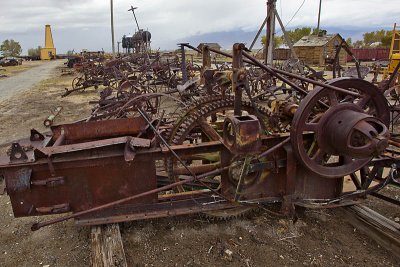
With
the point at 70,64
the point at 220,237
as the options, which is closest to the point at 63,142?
the point at 220,237

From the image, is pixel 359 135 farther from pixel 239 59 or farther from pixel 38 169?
pixel 38 169

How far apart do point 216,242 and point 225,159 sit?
2.62 feet

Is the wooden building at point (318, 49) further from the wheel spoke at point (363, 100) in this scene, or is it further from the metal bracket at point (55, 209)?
the metal bracket at point (55, 209)

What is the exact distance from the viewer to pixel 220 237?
10.1 feet

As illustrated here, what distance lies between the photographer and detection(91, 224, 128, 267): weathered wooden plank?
2.54 meters

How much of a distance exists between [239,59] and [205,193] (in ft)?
4.17

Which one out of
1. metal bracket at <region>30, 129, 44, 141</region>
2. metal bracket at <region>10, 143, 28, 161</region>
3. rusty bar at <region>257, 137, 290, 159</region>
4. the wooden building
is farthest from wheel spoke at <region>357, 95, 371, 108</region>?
the wooden building

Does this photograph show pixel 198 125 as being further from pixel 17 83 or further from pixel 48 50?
pixel 48 50

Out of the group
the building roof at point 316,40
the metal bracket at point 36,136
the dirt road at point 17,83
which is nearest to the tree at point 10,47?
the dirt road at point 17,83

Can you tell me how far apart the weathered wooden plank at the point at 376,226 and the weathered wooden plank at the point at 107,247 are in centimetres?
228

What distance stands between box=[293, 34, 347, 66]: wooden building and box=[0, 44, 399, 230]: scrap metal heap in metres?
25.8

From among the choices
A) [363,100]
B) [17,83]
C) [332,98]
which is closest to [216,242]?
[332,98]

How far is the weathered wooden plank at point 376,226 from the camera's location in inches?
112

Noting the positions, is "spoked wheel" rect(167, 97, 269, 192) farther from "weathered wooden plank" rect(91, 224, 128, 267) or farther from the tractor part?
the tractor part
